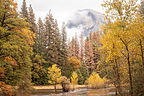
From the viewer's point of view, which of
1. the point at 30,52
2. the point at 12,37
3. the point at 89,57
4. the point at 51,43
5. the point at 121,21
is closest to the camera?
the point at 121,21

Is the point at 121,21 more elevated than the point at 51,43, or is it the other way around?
the point at 51,43

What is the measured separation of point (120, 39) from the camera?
6691 millimetres

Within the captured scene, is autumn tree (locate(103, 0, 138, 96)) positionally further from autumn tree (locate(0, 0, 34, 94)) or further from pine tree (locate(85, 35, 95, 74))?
pine tree (locate(85, 35, 95, 74))

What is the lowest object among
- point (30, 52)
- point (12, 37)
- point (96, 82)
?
point (96, 82)

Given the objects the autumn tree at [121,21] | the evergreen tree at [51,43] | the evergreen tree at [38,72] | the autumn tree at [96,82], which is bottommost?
the autumn tree at [96,82]

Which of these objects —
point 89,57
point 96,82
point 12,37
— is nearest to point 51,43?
point 96,82

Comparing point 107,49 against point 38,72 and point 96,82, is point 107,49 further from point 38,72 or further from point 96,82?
point 38,72

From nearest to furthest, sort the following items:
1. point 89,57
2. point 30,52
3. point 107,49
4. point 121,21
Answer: point 121,21, point 107,49, point 30,52, point 89,57

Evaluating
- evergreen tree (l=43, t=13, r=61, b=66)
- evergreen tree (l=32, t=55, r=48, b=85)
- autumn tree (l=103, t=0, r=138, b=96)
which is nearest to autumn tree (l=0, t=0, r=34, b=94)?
autumn tree (l=103, t=0, r=138, b=96)

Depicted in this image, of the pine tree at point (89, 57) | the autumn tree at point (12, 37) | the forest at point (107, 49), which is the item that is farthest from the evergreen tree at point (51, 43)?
the autumn tree at point (12, 37)

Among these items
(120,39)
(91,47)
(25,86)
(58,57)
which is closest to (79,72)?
(58,57)

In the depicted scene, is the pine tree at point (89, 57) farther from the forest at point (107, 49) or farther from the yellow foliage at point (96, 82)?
the forest at point (107, 49)

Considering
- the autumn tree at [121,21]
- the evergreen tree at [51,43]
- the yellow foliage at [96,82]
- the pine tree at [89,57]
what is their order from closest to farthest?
the autumn tree at [121,21]
the yellow foliage at [96,82]
the evergreen tree at [51,43]
the pine tree at [89,57]

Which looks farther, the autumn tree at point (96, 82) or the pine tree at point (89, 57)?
the pine tree at point (89, 57)
